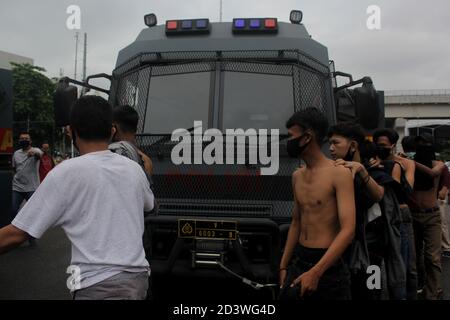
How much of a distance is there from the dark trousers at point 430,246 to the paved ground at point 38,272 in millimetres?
531

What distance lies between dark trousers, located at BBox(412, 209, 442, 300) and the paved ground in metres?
0.53

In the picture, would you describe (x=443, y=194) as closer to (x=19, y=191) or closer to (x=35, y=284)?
(x=35, y=284)

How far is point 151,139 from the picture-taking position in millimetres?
4316

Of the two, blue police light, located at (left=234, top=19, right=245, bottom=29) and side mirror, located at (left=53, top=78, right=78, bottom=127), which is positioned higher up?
blue police light, located at (left=234, top=19, right=245, bottom=29)

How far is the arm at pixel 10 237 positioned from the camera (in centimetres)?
191

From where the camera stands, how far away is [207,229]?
3.59 metres

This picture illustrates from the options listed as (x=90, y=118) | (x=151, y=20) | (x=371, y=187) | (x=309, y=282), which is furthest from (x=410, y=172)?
(x=151, y=20)

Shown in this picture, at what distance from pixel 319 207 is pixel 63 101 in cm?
316

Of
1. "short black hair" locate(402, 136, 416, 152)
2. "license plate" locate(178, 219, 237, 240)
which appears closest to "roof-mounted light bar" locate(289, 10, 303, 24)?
"short black hair" locate(402, 136, 416, 152)

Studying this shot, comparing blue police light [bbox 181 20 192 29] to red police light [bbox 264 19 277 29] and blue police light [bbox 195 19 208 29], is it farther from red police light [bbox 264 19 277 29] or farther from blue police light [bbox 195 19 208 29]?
red police light [bbox 264 19 277 29]

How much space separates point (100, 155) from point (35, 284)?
3910 mm

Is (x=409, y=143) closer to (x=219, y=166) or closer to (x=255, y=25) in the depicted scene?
(x=255, y=25)

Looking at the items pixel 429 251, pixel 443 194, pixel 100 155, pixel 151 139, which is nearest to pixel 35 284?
pixel 151 139

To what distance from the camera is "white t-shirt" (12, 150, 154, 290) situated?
1.95 m
